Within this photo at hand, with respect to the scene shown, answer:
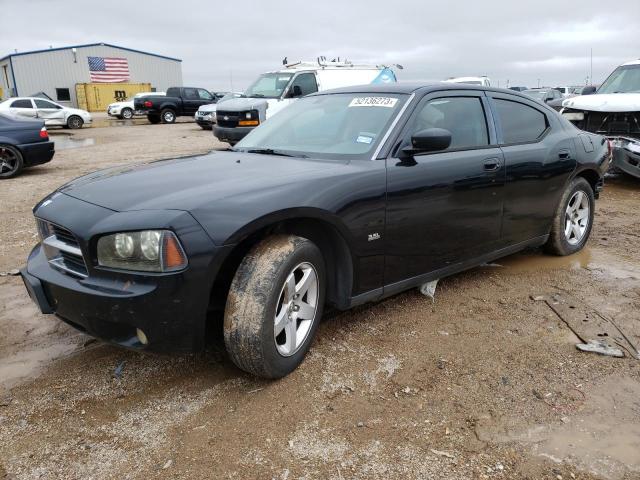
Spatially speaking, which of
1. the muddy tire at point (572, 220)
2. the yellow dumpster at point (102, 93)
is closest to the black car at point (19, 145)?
the muddy tire at point (572, 220)

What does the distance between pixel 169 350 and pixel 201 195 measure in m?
0.77

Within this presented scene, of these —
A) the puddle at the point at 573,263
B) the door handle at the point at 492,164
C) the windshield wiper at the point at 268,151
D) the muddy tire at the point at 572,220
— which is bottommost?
the puddle at the point at 573,263

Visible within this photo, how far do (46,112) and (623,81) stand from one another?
21631 mm

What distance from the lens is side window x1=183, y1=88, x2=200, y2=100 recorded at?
28.1 metres

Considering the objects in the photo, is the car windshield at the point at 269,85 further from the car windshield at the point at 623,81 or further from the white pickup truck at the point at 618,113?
the car windshield at the point at 623,81

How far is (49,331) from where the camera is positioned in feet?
11.6

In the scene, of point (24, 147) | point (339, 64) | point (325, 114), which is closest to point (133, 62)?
point (339, 64)

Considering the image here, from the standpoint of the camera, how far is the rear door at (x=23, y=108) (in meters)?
21.0

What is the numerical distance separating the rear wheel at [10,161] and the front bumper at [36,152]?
0.35 ft

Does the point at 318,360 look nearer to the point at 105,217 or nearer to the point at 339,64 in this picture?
the point at 105,217

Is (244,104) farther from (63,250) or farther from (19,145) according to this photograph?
(63,250)

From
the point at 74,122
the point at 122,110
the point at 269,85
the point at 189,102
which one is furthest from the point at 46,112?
the point at 269,85

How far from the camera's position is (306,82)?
13625 mm

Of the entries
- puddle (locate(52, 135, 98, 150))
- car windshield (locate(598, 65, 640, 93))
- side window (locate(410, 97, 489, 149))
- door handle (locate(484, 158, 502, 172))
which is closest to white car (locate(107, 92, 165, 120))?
puddle (locate(52, 135, 98, 150))
